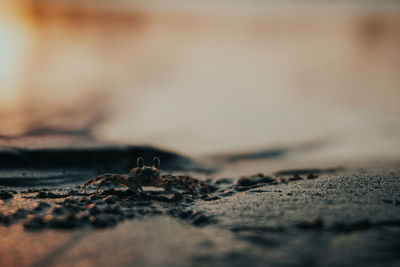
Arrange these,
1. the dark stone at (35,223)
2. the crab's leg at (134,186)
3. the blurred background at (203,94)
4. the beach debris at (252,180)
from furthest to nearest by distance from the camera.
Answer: the blurred background at (203,94), the beach debris at (252,180), the crab's leg at (134,186), the dark stone at (35,223)

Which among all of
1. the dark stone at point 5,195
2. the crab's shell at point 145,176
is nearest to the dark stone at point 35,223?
the dark stone at point 5,195

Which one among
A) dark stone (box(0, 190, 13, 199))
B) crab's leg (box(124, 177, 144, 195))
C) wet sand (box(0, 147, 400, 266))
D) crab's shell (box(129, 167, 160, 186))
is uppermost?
crab's shell (box(129, 167, 160, 186))

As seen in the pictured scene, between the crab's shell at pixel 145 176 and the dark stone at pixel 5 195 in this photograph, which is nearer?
the dark stone at pixel 5 195

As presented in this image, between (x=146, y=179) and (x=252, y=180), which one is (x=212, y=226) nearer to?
(x=146, y=179)

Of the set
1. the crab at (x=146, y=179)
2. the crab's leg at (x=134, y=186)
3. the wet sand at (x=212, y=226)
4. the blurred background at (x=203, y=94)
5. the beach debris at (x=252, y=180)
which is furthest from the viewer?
the blurred background at (x=203, y=94)

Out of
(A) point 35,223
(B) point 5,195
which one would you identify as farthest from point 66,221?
(B) point 5,195

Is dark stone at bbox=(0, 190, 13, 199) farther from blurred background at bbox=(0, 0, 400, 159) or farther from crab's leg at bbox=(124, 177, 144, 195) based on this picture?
blurred background at bbox=(0, 0, 400, 159)

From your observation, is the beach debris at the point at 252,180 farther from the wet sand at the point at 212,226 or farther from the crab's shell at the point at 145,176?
the crab's shell at the point at 145,176

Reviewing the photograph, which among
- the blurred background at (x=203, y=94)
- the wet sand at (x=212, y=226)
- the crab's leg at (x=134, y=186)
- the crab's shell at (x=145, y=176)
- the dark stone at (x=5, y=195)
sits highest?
the blurred background at (x=203, y=94)

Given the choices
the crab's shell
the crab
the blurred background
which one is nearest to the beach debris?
the crab
